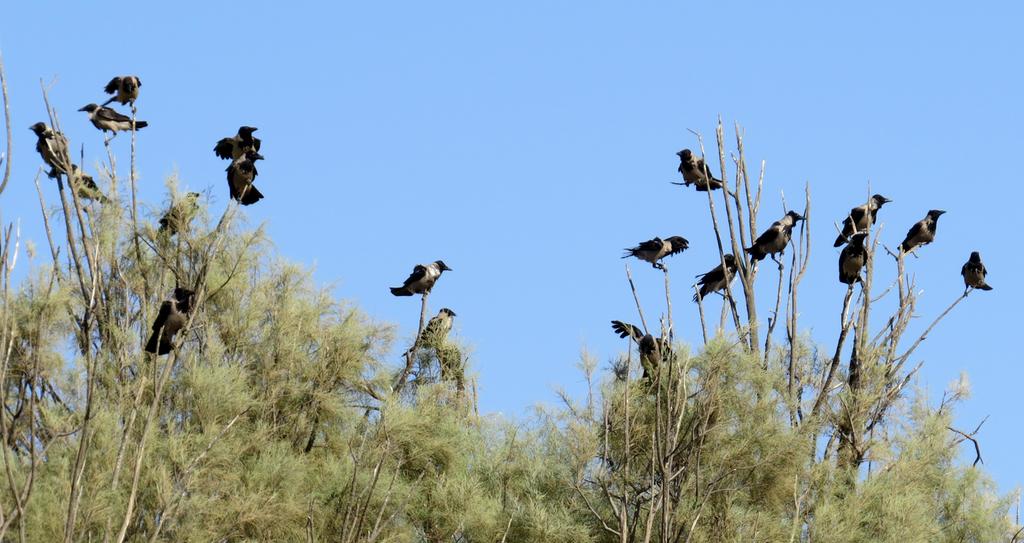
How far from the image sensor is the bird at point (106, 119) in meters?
15.5

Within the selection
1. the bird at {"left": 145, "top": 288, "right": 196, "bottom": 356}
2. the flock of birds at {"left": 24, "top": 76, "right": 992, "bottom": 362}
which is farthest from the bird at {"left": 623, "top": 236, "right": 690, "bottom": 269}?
the bird at {"left": 145, "top": 288, "right": 196, "bottom": 356}

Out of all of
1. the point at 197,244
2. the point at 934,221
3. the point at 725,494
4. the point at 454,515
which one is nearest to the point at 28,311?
the point at 197,244

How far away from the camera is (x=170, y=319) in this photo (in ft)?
32.2

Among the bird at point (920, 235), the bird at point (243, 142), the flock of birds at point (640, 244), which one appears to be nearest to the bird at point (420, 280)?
the flock of birds at point (640, 244)

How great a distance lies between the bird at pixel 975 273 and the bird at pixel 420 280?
5594mm

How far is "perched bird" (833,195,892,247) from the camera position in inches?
597

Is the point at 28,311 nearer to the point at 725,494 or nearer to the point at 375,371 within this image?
the point at 375,371

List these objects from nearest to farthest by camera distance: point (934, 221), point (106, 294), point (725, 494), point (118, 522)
Answer: point (118, 522) → point (725, 494) → point (106, 294) → point (934, 221)

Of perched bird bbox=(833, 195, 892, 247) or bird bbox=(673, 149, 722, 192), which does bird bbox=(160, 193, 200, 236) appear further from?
perched bird bbox=(833, 195, 892, 247)

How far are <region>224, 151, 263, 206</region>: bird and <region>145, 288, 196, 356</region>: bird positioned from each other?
3.50 m

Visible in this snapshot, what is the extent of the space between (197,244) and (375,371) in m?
2.15

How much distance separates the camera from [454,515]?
42.1 ft

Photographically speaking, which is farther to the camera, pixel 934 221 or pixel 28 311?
pixel 934 221

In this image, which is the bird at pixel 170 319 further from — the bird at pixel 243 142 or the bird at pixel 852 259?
the bird at pixel 852 259
